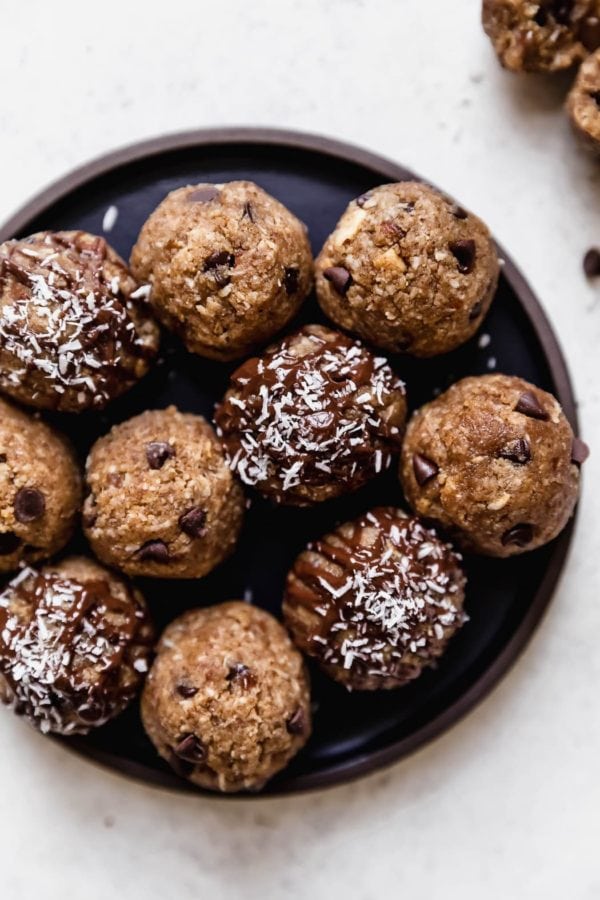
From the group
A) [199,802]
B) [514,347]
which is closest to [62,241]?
[514,347]

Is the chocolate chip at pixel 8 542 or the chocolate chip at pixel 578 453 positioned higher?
the chocolate chip at pixel 578 453

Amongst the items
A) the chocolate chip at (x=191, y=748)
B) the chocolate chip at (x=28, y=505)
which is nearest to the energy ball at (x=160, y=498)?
Result: the chocolate chip at (x=28, y=505)

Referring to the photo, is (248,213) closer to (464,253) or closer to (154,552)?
(464,253)

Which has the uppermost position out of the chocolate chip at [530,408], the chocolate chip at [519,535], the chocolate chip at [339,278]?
the chocolate chip at [339,278]

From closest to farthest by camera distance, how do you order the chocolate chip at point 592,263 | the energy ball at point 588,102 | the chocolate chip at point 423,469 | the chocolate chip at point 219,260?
1. the chocolate chip at point 219,260
2. the chocolate chip at point 423,469
3. the energy ball at point 588,102
4. the chocolate chip at point 592,263

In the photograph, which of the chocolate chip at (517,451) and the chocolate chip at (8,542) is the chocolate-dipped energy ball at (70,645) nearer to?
the chocolate chip at (8,542)

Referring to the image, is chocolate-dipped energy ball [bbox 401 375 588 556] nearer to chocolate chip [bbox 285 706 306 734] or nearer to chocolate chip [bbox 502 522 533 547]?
chocolate chip [bbox 502 522 533 547]

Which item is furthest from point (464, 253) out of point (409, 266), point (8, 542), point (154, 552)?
point (8, 542)
